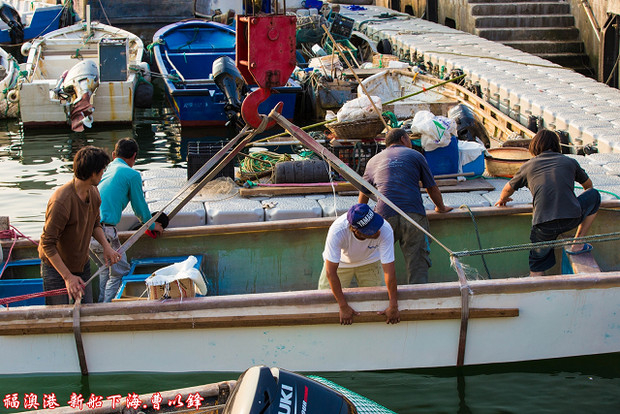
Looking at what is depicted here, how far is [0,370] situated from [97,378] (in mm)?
704

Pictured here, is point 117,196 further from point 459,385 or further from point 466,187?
point 466,187

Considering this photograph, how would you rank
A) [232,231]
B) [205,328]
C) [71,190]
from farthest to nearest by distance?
[232,231]
[205,328]
[71,190]

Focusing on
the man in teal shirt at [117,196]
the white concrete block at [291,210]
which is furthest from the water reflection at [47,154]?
the white concrete block at [291,210]

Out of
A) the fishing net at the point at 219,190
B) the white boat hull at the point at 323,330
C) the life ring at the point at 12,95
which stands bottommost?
the white boat hull at the point at 323,330

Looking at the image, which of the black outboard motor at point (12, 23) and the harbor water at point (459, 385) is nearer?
the harbor water at point (459, 385)

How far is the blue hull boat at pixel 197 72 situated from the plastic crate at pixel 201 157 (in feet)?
20.4

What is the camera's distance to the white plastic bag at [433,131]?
7348mm

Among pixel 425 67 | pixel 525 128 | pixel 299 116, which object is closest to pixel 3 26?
pixel 299 116

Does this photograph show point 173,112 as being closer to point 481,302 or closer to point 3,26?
point 3,26

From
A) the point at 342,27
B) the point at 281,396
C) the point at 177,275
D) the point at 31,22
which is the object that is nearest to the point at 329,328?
the point at 177,275

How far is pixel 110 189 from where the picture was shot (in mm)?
5785

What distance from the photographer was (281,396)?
3.47 m

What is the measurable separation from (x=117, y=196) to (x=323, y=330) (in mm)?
2000

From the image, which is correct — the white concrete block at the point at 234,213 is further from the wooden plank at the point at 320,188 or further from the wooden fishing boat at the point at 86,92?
the wooden fishing boat at the point at 86,92
